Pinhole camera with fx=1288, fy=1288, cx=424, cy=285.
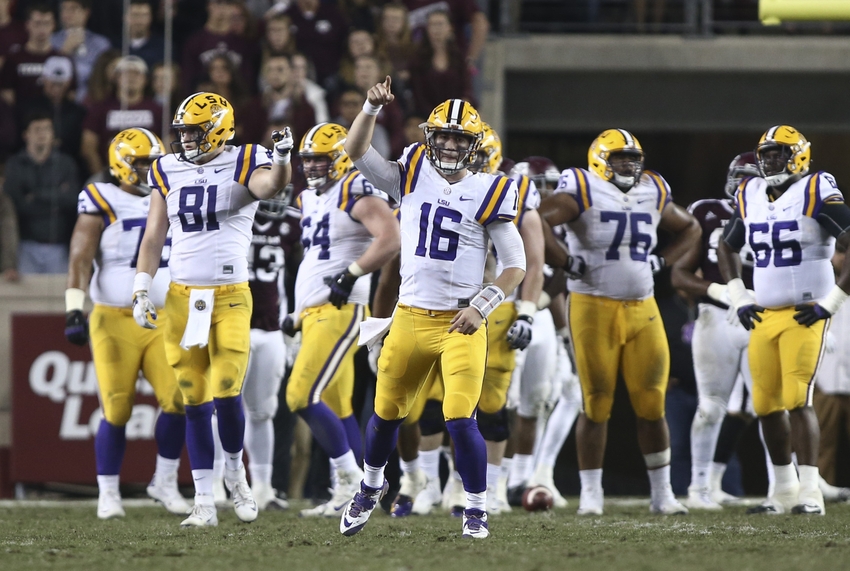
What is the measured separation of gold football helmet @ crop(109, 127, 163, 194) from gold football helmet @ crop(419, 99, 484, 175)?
2061 mm

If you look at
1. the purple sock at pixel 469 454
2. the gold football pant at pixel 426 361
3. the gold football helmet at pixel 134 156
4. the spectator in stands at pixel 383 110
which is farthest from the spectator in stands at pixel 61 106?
the purple sock at pixel 469 454

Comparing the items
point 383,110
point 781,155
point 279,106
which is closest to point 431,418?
point 781,155

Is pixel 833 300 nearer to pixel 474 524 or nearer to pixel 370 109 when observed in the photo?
pixel 474 524

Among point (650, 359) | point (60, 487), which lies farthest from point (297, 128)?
point (650, 359)

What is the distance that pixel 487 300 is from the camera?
5.07 metres

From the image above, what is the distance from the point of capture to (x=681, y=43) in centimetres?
1147

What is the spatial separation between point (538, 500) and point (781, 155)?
7.27 feet

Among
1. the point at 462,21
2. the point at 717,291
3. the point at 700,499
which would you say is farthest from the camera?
the point at 462,21

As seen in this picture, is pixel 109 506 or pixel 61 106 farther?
pixel 61 106

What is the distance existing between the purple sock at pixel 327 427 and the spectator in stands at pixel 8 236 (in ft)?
11.3

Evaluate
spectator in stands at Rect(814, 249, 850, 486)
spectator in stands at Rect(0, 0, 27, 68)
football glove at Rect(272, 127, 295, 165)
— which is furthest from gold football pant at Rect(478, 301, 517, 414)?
spectator in stands at Rect(0, 0, 27, 68)

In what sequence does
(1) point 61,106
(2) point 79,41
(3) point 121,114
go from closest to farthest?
(3) point 121,114, (1) point 61,106, (2) point 79,41

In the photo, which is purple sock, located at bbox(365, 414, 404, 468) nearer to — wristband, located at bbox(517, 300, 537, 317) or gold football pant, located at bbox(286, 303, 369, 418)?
wristband, located at bbox(517, 300, 537, 317)

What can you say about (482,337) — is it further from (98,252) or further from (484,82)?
(484,82)
